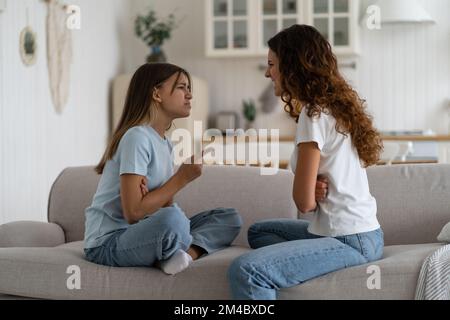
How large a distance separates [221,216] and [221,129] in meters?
3.35

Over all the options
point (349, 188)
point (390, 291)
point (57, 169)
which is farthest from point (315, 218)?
point (57, 169)

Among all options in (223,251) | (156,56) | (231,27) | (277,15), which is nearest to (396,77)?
(277,15)

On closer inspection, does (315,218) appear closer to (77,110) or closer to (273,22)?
(77,110)

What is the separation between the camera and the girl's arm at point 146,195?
94.2 inches

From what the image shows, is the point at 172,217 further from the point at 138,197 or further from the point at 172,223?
the point at 138,197

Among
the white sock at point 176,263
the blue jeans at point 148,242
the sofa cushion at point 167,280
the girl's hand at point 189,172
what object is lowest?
the sofa cushion at point 167,280

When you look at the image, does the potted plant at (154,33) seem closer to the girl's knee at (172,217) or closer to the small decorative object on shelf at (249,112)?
the small decorative object on shelf at (249,112)

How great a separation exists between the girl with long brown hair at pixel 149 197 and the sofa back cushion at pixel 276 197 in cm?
24

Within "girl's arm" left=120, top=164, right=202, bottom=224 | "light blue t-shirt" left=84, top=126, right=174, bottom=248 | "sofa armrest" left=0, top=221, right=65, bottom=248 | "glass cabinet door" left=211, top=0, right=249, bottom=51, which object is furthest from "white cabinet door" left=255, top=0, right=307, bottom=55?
"girl's arm" left=120, top=164, right=202, bottom=224

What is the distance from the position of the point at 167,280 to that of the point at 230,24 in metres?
3.89

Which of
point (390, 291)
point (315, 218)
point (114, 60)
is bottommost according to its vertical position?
point (390, 291)

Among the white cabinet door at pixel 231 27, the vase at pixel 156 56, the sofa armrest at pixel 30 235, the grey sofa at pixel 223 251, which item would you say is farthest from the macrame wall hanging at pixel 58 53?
the sofa armrest at pixel 30 235

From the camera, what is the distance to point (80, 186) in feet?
10.3

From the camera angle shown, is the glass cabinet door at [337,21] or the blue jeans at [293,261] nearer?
the blue jeans at [293,261]
